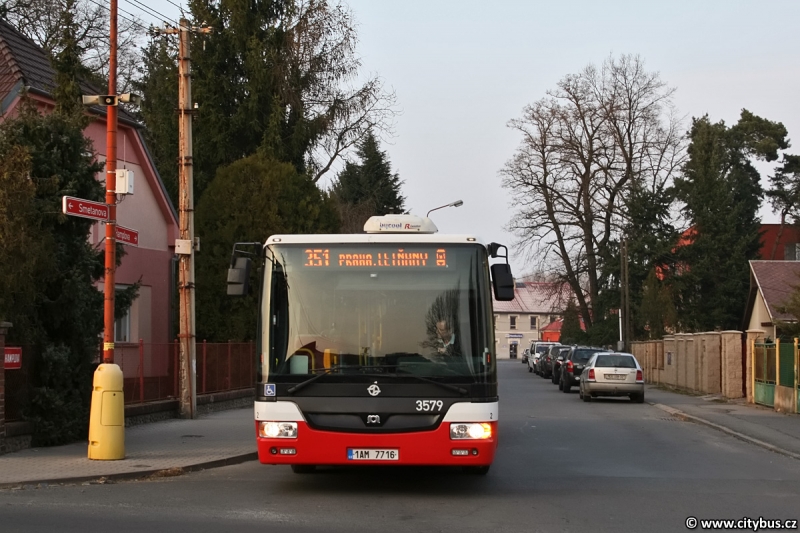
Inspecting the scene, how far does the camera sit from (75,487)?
37.4 feet

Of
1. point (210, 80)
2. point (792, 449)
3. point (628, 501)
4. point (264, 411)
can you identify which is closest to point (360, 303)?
point (264, 411)

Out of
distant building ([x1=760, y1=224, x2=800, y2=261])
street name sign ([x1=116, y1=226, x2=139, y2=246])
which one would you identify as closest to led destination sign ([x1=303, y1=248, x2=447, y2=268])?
street name sign ([x1=116, y1=226, x2=139, y2=246])

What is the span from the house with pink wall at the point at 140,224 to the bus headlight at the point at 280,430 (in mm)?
12562

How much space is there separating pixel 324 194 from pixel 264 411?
69.9 ft

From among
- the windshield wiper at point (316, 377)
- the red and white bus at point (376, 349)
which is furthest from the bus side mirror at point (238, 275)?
the windshield wiper at point (316, 377)

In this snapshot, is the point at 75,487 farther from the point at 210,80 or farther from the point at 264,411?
the point at 210,80

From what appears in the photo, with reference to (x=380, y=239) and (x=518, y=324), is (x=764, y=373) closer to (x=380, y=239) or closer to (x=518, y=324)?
(x=380, y=239)

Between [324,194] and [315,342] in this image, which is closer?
[315,342]

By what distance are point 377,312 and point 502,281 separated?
1332 millimetres

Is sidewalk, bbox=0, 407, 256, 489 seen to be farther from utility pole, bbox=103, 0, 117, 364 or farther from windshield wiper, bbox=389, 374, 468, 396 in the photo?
windshield wiper, bbox=389, 374, 468, 396

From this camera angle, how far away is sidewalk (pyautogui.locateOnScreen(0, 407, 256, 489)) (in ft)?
39.4

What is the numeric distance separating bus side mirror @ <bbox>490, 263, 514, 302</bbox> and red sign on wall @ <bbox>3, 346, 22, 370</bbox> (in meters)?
7.19

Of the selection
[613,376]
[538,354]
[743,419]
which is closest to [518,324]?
[538,354]

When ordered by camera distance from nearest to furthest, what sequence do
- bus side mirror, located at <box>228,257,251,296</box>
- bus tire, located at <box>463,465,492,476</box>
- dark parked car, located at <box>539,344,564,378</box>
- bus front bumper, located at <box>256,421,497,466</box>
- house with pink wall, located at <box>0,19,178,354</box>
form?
bus front bumper, located at <box>256,421,497,466</box> → bus side mirror, located at <box>228,257,251,296</box> → bus tire, located at <box>463,465,492,476</box> → house with pink wall, located at <box>0,19,178,354</box> → dark parked car, located at <box>539,344,564,378</box>
